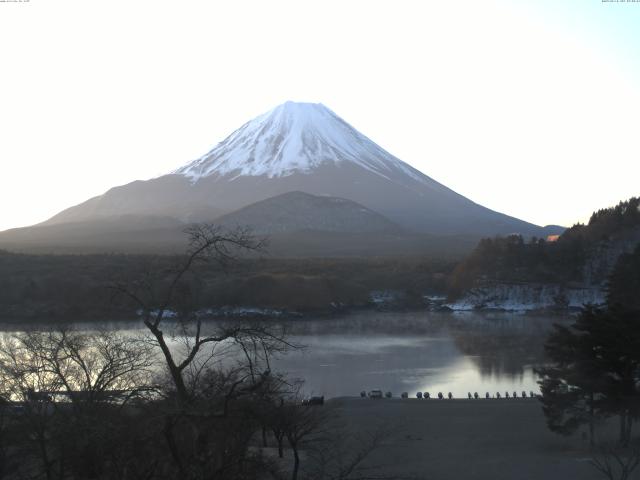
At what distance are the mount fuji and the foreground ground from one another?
5974 cm

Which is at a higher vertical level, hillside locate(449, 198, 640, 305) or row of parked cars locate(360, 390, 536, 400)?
hillside locate(449, 198, 640, 305)

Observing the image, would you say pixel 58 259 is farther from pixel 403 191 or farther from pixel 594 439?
pixel 403 191

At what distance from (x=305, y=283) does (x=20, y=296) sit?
10.9 meters

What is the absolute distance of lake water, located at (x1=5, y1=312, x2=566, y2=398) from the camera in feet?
48.4

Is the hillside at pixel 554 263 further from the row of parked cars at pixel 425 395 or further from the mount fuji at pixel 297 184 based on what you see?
the mount fuji at pixel 297 184

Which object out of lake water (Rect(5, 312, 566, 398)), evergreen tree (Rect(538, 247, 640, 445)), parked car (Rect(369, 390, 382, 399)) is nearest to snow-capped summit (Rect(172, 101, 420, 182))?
lake water (Rect(5, 312, 566, 398))

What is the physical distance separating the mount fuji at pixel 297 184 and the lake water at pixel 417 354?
153 feet

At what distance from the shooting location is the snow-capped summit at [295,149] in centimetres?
8869

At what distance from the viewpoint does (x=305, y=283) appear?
3266 cm

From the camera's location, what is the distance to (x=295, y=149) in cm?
8994

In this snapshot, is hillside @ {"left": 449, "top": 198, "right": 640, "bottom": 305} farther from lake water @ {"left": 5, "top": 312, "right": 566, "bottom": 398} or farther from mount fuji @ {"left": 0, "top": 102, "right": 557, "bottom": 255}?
mount fuji @ {"left": 0, "top": 102, "right": 557, "bottom": 255}

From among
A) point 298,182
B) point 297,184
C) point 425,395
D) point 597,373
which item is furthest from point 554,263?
point 298,182

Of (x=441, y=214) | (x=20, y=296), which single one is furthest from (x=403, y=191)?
(x=20, y=296)

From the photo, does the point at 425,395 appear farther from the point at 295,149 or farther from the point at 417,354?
the point at 295,149
